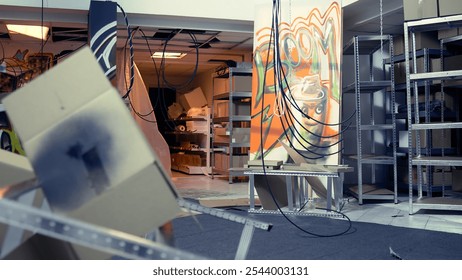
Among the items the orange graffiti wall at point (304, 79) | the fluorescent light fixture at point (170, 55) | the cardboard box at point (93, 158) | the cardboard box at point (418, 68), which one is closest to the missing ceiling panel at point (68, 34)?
the fluorescent light fixture at point (170, 55)

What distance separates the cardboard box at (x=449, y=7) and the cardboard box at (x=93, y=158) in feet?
12.6

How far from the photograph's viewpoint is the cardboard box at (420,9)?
4.32 m

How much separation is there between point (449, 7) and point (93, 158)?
13.1 ft

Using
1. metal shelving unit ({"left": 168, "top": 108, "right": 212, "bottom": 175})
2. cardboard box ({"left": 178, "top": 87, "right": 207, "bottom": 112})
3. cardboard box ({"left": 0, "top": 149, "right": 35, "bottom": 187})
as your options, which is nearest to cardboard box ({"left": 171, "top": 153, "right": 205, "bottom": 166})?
metal shelving unit ({"left": 168, "top": 108, "right": 212, "bottom": 175})

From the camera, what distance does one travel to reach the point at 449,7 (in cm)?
425

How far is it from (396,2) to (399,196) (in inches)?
88.3

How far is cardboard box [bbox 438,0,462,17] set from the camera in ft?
13.8

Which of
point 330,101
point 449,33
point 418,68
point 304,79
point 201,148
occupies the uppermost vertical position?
point 449,33

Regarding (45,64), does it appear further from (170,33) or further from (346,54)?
(346,54)

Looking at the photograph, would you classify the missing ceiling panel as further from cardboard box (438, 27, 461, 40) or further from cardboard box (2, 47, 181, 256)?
cardboard box (2, 47, 181, 256)

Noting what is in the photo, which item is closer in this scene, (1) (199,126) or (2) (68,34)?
(2) (68,34)

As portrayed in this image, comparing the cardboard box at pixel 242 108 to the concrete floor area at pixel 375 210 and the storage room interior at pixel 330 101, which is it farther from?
the concrete floor area at pixel 375 210

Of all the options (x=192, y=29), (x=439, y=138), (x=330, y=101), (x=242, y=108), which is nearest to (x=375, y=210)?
(x=330, y=101)

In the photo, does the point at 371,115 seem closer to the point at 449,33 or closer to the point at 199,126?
the point at 449,33
